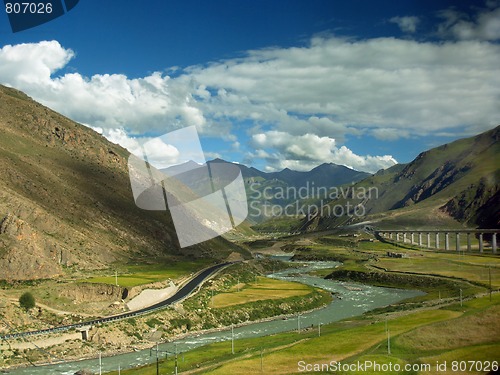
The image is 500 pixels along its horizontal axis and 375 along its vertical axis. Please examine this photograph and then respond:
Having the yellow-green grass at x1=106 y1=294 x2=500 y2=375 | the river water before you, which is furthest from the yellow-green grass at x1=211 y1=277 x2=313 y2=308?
the yellow-green grass at x1=106 y1=294 x2=500 y2=375

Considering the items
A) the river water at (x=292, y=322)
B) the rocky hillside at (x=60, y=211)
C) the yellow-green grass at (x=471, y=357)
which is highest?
the rocky hillside at (x=60, y=211)

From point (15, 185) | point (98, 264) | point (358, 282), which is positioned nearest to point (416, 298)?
point (358, 282)

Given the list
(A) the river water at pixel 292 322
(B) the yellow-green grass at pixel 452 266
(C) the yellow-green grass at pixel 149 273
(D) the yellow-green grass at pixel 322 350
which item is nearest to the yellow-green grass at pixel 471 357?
(D) the yellow-green grass at pixel 322 350

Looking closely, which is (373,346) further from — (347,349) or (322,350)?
(322,350)

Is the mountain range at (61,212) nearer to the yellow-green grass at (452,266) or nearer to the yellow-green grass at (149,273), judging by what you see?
the yellow-green grass at (149,273)

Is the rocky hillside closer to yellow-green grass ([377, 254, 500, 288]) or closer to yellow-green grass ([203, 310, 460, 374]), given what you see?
yellow-green grass ([203, 310, 460, 374])
